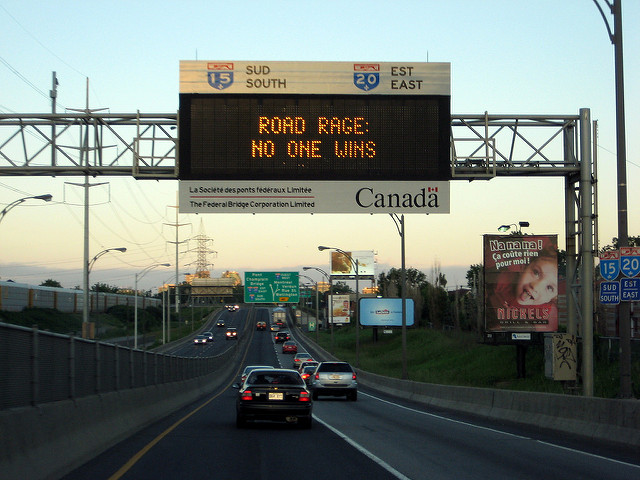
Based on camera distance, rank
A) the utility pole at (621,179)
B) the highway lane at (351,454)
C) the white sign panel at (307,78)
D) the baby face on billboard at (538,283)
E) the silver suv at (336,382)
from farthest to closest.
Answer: the baby face on billboard at (538,283) → the silver suv at (336,382) → the white sign panel at (307,78) → the utility pole at (621,179) → the highway lane at (351,454)

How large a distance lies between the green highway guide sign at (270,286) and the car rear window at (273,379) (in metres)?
56.7

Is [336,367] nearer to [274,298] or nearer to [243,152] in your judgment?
[243,152]

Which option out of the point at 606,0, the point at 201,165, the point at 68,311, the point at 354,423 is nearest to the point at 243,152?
the point at 201,165

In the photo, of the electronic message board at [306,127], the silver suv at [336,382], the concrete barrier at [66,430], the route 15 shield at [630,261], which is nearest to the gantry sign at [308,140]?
the electronic message board at [306,127]

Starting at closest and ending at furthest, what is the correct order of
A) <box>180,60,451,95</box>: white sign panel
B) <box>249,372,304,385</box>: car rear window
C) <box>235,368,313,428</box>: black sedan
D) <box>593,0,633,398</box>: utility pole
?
<box>593,0,633,398</box>: utility pole < <box>235,368,313,428</box>: black sedan < <box>249,372,304,385</box>: car rear window < <box>180,60,451,95</box>: white sign panel

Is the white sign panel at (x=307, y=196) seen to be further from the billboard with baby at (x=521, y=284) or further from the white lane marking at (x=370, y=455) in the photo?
the billboard with baby at (x=521, y=284)

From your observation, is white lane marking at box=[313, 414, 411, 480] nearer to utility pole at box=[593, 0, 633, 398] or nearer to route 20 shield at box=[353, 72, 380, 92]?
utility pole at box=[593, 0, 633, 398]

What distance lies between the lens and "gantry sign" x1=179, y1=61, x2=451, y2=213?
818 inches

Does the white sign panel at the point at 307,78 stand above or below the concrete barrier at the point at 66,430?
above

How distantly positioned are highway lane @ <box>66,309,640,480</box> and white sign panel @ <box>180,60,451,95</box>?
8.57m

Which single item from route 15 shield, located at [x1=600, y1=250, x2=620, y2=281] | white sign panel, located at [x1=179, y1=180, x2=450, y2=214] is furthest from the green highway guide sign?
route 15 shield, located at [x1=600, y1=250, x2=620, y2=281]

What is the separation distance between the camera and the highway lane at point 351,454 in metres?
12.1

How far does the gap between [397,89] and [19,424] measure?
14.0m

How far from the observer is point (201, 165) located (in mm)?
20922
